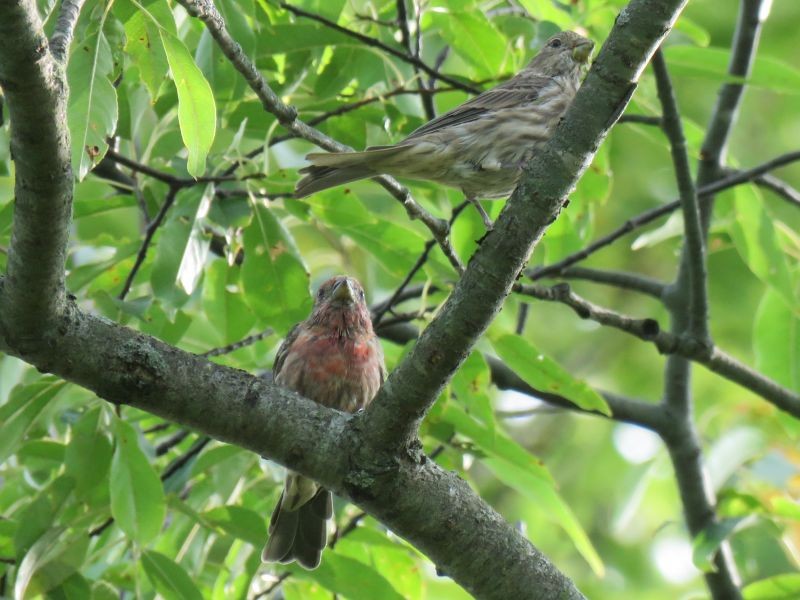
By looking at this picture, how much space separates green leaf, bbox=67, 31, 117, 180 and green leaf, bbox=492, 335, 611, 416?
207 centimetres

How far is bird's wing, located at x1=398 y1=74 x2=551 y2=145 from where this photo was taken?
5.36 m

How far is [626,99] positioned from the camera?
356cm

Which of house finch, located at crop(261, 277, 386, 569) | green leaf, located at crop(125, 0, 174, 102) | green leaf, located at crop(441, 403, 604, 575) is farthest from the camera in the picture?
house finch, located at crop(261, 277, 386, 569)

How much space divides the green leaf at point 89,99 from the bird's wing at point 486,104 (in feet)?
5.46

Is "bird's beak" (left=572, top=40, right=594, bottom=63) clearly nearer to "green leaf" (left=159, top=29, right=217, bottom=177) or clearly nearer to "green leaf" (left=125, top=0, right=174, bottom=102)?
"green leaf" (left=125, top=0, right=174, bottom=102)

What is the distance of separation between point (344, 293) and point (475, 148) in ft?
4.34

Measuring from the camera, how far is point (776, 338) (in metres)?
6.49

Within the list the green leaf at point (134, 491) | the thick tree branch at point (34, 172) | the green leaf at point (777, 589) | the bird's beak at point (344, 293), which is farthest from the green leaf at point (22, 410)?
the green leaf at point (777, 589)

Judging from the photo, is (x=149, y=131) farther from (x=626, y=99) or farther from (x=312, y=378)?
(x=626, y=99)

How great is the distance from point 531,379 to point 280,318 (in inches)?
45.5

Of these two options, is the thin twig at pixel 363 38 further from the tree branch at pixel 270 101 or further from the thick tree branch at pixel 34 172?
the thick tree branch at pixel 34 172

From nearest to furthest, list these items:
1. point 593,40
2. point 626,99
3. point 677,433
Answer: point 626,99 < point 593,40 < point 677,433

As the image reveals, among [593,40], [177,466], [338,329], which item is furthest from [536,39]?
[177,466]

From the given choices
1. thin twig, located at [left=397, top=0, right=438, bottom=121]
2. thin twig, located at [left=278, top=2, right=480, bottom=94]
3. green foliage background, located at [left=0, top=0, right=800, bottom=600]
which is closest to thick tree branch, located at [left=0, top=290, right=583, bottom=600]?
green foliage background, located at [left=0, top=0, right=800, bottom=600]
